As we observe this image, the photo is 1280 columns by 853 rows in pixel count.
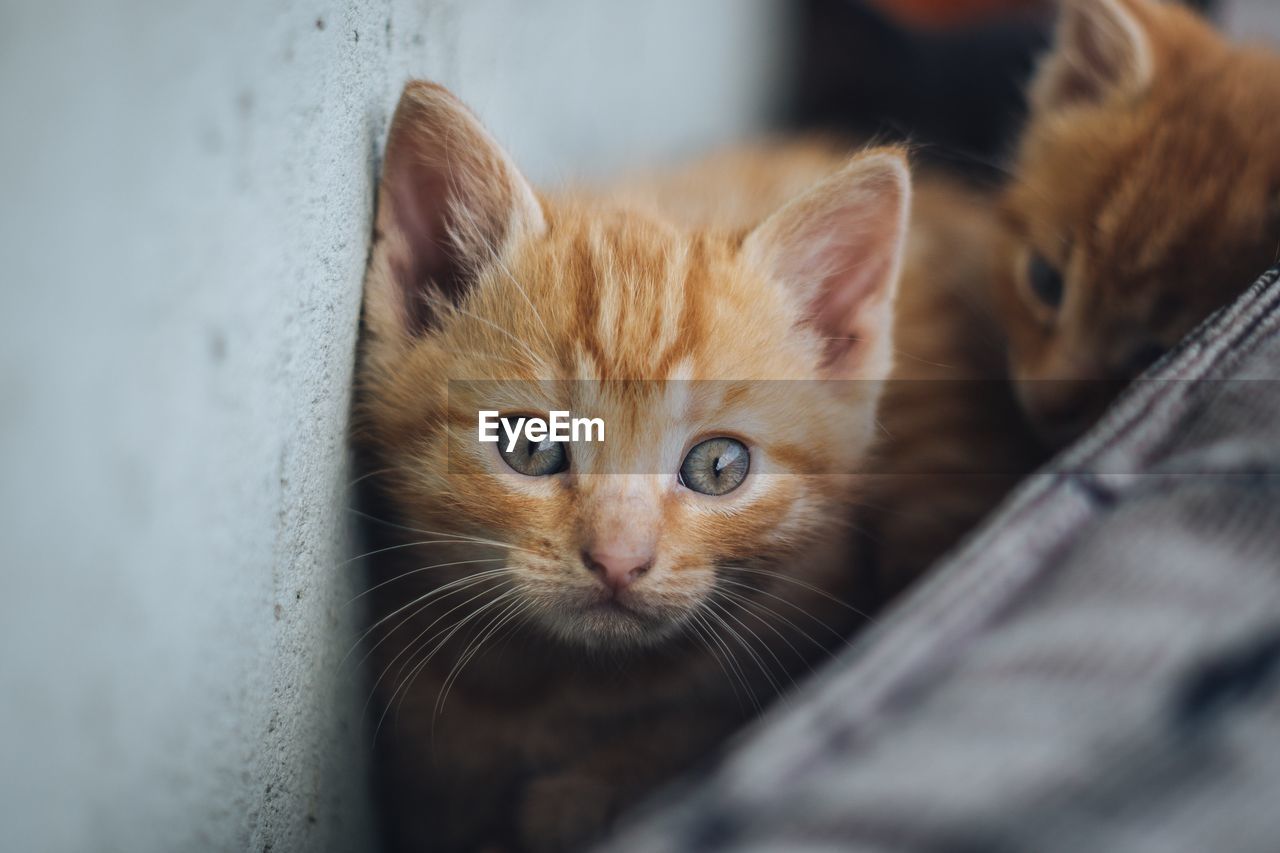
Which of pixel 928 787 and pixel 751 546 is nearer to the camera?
pixel 928 787

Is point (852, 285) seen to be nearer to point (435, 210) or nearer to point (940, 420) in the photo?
point (940, 420)

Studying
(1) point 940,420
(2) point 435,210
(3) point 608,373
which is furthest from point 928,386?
(2) point 435,210

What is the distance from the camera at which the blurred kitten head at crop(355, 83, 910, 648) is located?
938 millimetres

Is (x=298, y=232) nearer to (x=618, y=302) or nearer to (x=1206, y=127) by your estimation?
(x=618, y=302)

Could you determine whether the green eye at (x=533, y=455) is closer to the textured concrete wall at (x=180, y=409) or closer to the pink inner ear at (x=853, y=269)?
the textured concrete wall at (x=180, y=409)

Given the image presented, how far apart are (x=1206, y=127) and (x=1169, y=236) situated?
191 millimetres

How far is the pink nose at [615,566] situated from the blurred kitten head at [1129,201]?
695mm

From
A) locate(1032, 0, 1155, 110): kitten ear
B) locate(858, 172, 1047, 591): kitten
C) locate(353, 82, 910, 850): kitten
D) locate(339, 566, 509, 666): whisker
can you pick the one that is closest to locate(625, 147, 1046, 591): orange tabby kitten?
locate(858, 172, 1047, 591): kitten

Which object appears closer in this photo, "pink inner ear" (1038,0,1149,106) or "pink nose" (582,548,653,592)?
"pink nose" (582,548,653,592)

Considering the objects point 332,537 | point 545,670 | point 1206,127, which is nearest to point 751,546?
point 545,670

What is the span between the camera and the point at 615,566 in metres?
0.89

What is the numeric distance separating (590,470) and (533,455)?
0.22 feet

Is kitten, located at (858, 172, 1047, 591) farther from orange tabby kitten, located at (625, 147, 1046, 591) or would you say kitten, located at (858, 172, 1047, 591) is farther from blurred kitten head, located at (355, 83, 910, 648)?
blurred kitten head, located at (355, 83, 910, 648)

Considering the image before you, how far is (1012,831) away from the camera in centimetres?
52
